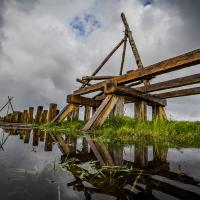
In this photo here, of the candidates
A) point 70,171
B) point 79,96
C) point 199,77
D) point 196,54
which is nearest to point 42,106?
point 79,96

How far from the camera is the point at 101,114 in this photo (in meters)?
5.80

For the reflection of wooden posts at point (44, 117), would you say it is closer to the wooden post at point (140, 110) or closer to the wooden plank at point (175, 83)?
the wooden post at point (140, 110)

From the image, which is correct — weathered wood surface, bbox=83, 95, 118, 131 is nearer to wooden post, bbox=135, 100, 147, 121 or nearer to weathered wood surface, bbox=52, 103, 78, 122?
wooden post, bbox=135, 100, 147, 121

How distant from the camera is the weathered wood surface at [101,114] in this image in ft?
18.6

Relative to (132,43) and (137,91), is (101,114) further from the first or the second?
(132,43)

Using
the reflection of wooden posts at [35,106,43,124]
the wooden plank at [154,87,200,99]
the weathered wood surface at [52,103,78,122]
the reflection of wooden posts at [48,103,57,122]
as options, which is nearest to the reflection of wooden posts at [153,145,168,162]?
the wooden plank at [154,87,200,99]

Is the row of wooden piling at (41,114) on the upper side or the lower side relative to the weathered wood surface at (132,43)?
lower

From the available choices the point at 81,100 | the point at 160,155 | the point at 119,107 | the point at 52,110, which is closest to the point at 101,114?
the point at 119,107

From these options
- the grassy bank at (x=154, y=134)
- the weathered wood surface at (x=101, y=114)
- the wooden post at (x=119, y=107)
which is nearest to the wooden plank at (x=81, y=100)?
the wooden post at (x=119, y=107)

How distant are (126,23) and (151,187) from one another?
1095 centimetres

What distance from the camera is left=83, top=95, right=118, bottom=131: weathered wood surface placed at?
5.66 meters

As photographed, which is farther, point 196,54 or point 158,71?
point 158,71

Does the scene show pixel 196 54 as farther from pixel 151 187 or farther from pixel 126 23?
pixel 126 23

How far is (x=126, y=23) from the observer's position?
1127cm
